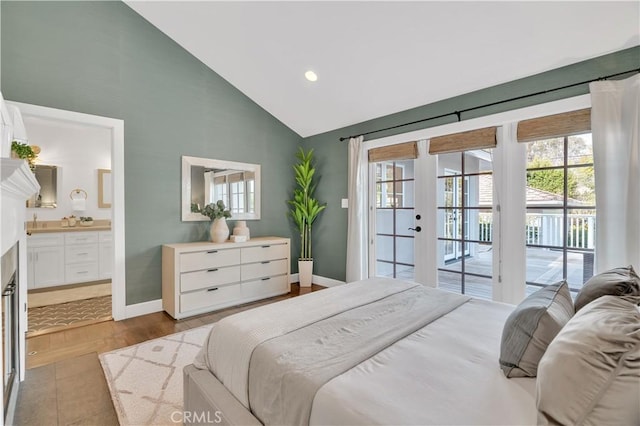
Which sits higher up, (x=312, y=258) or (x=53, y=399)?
(x=312, y=258)

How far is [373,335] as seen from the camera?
1412 mm

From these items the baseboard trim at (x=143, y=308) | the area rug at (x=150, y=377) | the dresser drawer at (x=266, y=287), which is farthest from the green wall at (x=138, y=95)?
the area rug at (x=150, y=377)

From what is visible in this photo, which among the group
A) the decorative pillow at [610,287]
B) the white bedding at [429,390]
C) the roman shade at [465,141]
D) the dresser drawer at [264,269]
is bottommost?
the dresser drawer at [264,269]

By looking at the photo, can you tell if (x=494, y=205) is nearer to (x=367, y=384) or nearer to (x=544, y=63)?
(x=544, y=63)

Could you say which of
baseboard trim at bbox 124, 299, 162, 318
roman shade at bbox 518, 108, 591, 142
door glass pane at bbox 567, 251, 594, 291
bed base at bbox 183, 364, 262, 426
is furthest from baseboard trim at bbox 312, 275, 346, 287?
bed base at bbox 183, 364, 262, 426

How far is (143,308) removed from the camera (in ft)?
11.3

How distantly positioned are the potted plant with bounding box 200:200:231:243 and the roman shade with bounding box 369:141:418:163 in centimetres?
208

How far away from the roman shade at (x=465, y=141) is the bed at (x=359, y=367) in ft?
5.97

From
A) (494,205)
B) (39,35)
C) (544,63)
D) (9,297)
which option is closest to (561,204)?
(494,205)

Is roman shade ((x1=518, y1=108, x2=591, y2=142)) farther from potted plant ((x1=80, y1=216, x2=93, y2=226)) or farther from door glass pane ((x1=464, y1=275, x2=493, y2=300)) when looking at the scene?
potted plant ((x1=80, y1=216, x2=93, y2=226))

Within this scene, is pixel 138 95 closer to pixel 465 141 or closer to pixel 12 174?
pixel 12 174

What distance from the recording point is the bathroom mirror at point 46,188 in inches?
188

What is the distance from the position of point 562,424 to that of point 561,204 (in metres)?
2.57

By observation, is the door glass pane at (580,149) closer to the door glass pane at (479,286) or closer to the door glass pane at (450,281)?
the door glass pane at (479,286)
